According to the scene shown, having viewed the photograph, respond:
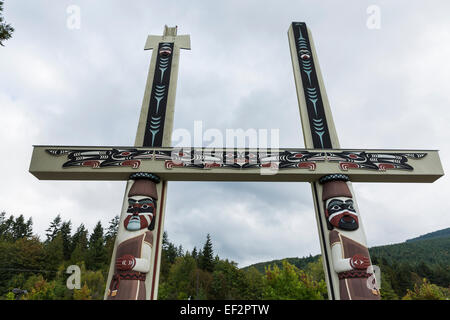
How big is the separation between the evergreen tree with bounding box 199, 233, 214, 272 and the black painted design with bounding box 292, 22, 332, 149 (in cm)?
2440

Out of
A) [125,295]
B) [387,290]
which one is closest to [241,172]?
[125,295]

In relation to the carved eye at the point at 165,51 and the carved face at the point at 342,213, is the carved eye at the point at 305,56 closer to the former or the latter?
the carved eye at the point at 165,51

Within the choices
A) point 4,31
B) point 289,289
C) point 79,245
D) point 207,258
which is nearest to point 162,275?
point 207,258

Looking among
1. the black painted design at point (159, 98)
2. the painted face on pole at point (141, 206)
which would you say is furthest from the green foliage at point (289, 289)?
the black painted design at point (159, 98)

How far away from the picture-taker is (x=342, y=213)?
856 centimetres

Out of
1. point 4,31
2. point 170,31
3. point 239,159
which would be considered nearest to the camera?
point 4,31

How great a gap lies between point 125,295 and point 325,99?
35.4 feet

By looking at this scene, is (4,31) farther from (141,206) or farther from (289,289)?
(289,289)

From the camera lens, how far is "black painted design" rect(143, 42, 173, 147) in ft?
35.0

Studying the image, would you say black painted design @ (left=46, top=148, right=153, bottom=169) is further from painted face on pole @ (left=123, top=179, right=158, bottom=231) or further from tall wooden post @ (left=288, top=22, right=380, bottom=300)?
tall wooden post @ (left=288, top=22, right=380, bottom=300)

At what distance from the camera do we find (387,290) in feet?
85.7

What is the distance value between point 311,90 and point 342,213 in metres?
6.00

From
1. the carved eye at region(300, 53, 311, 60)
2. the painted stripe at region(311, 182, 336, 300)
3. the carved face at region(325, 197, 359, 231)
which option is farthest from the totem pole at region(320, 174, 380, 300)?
the carved eye at region(300, 53, 311, 60)
